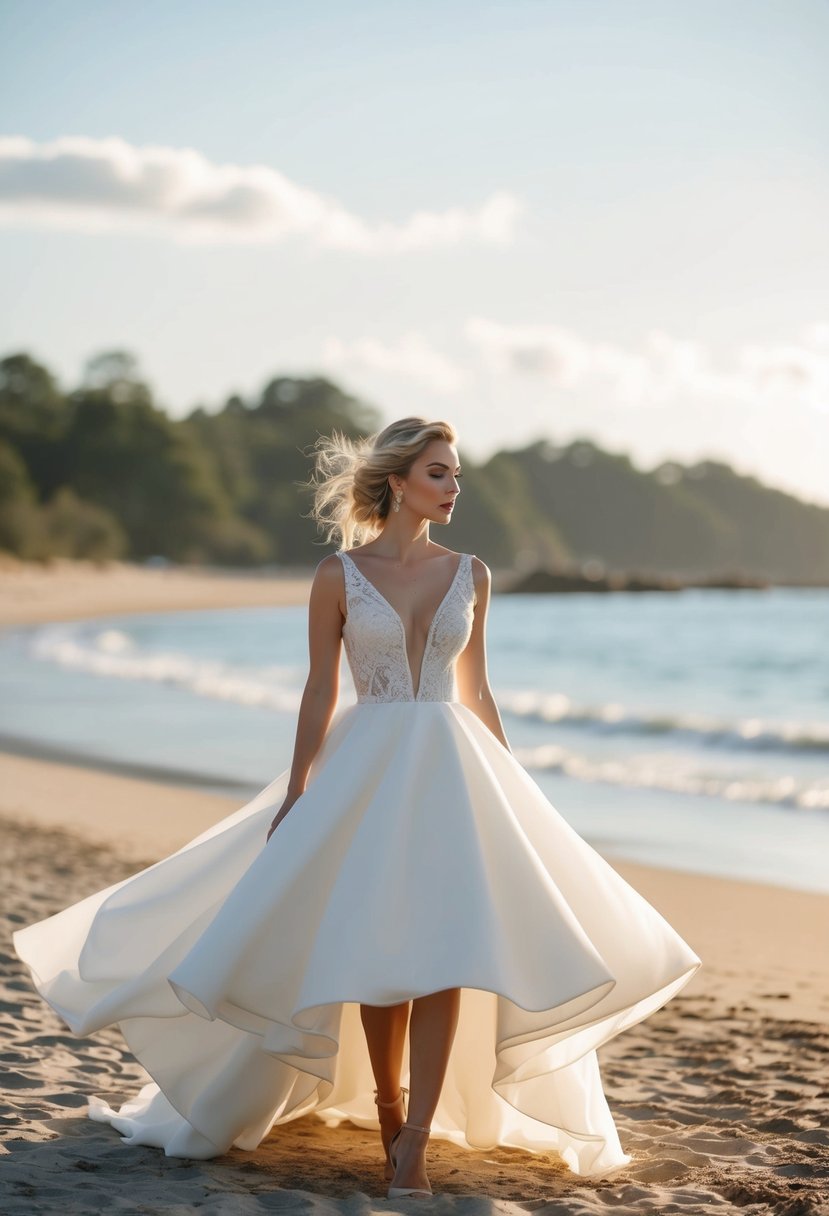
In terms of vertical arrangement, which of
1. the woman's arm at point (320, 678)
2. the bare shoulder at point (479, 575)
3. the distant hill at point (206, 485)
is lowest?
the woman's arm at point (320, 678)

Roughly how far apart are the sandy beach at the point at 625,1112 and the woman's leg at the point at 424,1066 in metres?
0.08

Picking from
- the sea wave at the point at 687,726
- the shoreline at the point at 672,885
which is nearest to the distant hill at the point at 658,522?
the sea wave at the point at 687,726

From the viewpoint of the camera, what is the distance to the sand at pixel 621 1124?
3.29 metres

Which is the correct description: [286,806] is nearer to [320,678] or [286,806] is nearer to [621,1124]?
[320,678]

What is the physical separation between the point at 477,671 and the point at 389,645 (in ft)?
1.08

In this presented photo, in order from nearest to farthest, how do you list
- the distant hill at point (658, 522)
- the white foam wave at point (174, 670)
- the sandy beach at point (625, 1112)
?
the sandy beach at point (625, 1112)
the white foam wave at point (174, 670)
the distant hill at point (658, 522)

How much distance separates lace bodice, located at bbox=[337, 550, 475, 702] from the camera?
11.4 feet

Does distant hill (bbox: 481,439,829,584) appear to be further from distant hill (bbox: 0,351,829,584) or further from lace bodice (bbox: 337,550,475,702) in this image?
lace bodice (bbox: 337,550,475,702)

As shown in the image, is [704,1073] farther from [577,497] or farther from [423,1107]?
[577,497]

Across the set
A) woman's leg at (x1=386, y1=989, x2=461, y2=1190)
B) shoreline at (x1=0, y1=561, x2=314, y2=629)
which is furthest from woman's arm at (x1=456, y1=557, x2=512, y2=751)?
shoreline at (x1=0, y1=561, x2=314, y2=629)

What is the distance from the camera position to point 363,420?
110 meters

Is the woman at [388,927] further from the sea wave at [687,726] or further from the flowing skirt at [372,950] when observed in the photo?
the sea wave at [687,726]

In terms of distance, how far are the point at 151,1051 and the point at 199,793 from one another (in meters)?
7.05

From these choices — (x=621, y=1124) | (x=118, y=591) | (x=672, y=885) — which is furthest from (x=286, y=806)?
(x=118, y=591)
